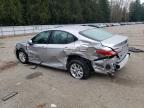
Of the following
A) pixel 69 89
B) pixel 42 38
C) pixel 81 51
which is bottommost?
pixel 69 89

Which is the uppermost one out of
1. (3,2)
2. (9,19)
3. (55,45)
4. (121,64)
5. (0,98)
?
(3,2)

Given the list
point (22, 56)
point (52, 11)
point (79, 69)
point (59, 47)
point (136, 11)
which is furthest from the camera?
point (136, 11)

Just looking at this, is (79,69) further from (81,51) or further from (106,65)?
(106,65)

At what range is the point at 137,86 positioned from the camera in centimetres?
506

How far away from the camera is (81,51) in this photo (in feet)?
18.0

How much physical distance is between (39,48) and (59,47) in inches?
39.0

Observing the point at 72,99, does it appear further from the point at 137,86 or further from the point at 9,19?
the point at 9,19

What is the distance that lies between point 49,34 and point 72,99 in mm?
2678

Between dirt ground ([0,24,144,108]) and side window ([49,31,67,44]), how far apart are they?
1.03 meters

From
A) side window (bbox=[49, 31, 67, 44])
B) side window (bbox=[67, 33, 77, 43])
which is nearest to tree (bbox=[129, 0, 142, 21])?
side window (bbox=[49, 31, 67, 44])

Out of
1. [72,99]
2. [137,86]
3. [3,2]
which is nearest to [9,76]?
[72,99]

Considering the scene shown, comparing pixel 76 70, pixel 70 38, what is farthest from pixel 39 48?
pixel 76 70

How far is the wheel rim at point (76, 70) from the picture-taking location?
5.64 metres

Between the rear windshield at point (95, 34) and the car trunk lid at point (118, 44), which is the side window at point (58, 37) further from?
the car trunk lid at point (118, 44)
